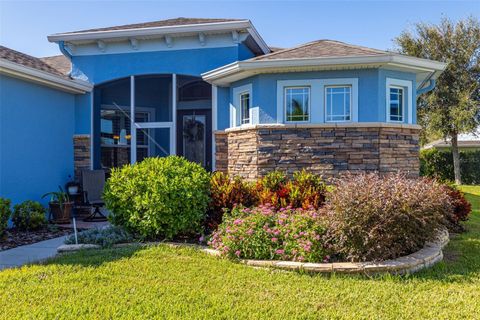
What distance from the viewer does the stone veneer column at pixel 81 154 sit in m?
11.0

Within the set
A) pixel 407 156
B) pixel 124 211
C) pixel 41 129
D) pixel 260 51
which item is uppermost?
pixel 260 51

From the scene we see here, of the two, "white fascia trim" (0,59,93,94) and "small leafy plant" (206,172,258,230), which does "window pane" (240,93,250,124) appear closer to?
"small leafy plant" (206,172,258,230)

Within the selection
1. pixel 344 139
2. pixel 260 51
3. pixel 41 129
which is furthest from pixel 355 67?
pixel 41 129

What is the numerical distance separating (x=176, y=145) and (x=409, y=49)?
15347 millimetres

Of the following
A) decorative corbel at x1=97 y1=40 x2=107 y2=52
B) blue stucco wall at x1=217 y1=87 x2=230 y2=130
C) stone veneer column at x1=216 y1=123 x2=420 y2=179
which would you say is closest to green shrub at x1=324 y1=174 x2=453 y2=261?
stone veneer column at x1=216 y1=123 x2=420 y2=179

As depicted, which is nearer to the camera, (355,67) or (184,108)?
(355,67)

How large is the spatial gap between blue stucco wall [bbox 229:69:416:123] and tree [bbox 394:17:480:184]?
1215 centimetres

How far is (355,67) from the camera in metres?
8.74

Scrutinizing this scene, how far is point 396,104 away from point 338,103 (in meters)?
1.45

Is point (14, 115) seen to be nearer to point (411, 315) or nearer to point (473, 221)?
point (411, 315)

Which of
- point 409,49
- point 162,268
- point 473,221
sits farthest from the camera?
point 409,49

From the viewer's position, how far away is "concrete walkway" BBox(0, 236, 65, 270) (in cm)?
559

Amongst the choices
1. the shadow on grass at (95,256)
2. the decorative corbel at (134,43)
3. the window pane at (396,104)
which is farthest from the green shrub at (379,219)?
the decorative corbel at (134,43)

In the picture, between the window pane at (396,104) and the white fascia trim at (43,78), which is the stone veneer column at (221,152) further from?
the window pane at (396,104)
